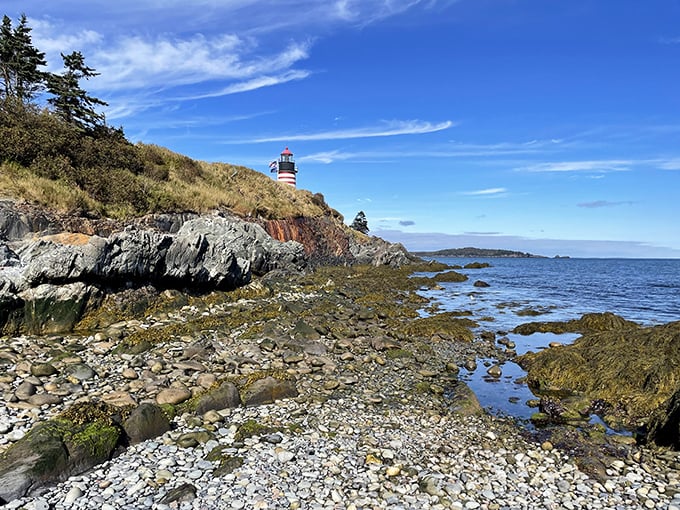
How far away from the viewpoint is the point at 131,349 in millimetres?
12258

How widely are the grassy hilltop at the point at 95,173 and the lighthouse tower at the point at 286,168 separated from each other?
28856 mm

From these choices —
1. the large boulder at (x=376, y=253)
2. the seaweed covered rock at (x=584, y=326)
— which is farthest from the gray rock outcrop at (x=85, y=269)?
the large boulder at (x=376, y=253)

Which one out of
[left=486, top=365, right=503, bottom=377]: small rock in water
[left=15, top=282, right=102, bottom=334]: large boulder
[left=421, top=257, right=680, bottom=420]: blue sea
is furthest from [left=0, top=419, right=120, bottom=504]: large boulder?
[left=486, top=365, right=503, bottom=377]: small rock in water

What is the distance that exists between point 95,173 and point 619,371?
27177 mm

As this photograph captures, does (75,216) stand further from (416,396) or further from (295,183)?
(295,183)

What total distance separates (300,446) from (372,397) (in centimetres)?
324

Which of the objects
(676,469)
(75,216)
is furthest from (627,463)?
(75,216)

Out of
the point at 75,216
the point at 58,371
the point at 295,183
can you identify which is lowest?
the point at 58,371

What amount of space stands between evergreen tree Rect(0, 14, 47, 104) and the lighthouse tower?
40150mm

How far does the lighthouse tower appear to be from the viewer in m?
71.2

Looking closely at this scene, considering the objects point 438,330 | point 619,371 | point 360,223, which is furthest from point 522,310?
point 360,223

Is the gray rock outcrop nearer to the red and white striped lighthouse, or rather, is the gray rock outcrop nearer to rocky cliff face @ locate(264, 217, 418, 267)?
rocky cliff face @ locate(264, 217, 418, 267)

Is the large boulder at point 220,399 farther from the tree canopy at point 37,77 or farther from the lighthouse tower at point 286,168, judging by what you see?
the lighthouse tower at point 286,168

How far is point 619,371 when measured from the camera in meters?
11.9
